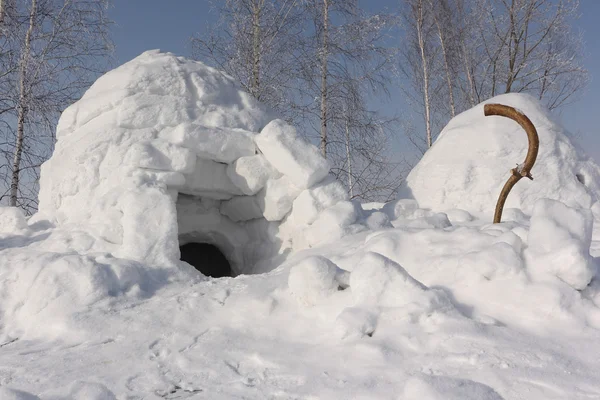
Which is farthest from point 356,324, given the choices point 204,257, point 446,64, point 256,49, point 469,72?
point 469,72

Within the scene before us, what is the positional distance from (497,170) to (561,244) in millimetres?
3305

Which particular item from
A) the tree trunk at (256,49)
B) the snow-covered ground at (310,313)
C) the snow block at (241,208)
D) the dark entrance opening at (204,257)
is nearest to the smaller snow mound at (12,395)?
the snow-covered ground at (310,313)

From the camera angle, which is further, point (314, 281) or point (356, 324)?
point (314, 281)

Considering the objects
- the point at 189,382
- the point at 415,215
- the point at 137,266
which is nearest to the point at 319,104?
the point at 415,215

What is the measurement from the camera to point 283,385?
2053 millimetres

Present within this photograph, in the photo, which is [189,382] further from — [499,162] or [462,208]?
[499,162]

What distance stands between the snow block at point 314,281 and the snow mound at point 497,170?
3.20m

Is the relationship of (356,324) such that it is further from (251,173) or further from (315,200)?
(251,173)

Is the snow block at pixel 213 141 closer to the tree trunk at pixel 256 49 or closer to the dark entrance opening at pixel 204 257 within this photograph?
the dark entrance opening at pixel 204 257

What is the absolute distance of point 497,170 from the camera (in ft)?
18.0

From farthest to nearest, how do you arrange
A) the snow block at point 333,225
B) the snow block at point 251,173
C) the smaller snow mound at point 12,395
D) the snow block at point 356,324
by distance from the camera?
the snow block at point 251,173
the snow block at point 333,225
the snow block at point 356,324
the smaller snow mound at point 12,395

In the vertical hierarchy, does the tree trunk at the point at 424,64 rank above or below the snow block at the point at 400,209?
above

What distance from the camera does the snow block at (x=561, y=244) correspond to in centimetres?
235

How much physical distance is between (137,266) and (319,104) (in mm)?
5738
